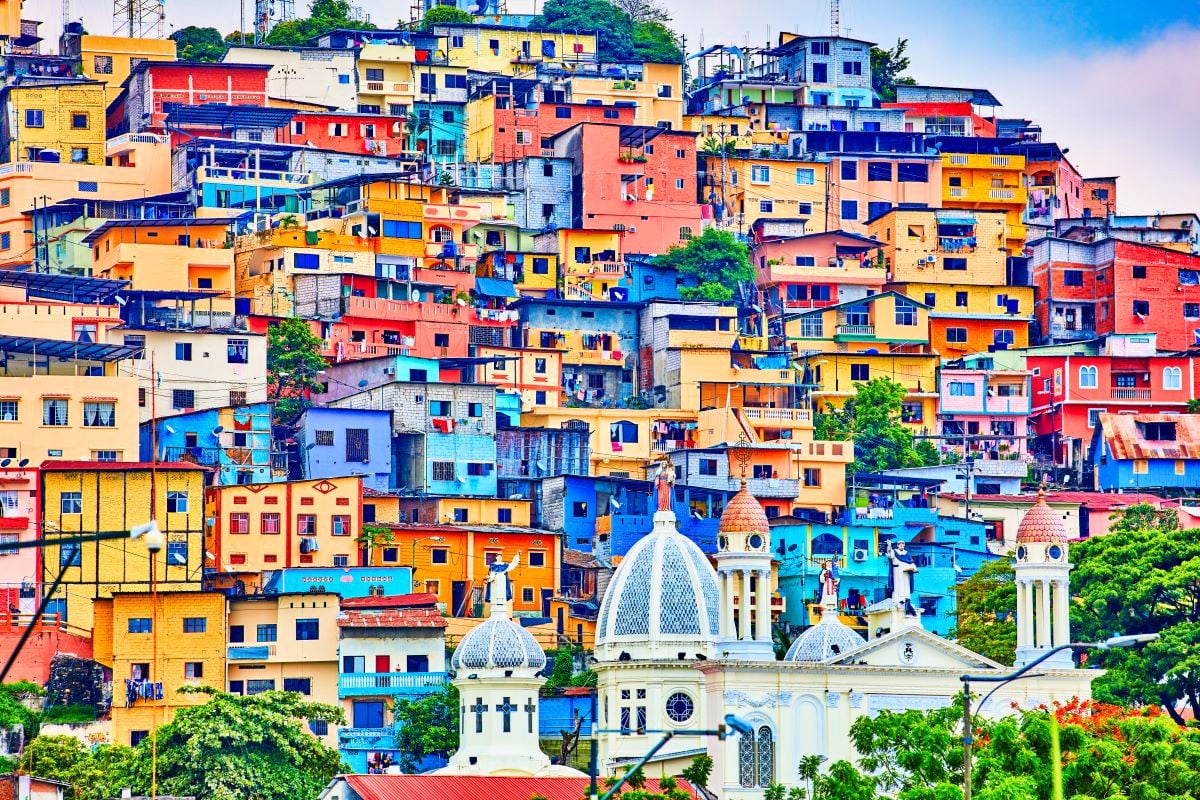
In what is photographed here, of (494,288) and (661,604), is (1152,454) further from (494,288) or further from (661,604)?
(661,604)

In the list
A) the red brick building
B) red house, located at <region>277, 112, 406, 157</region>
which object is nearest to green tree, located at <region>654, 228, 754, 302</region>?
red house, located at <region>277, 112, 406, 157</region>

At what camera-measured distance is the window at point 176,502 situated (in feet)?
283

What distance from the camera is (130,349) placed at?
9412 centimetres

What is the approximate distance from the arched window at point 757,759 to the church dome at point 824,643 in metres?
3.58

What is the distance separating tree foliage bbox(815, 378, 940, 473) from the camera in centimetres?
10581

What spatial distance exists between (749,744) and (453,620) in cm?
1649

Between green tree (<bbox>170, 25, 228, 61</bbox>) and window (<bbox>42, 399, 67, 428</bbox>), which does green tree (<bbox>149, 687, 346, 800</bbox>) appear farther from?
green tree (<bbox>170, 25, 228, 61</bbox>)

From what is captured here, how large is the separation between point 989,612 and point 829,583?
706 centimetres

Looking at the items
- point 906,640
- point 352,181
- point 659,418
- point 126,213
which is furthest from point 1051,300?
point 906,640

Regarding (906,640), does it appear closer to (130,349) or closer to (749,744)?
(749,744)

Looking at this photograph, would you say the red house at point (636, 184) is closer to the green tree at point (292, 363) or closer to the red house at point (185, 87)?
the red house at point (185, 87)

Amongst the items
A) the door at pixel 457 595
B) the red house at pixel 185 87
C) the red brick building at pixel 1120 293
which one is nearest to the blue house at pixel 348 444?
the door at pixel 457 595

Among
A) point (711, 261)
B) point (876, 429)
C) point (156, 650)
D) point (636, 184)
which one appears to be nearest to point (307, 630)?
point (156, 650)

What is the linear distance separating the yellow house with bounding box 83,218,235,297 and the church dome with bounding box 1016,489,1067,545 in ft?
122
